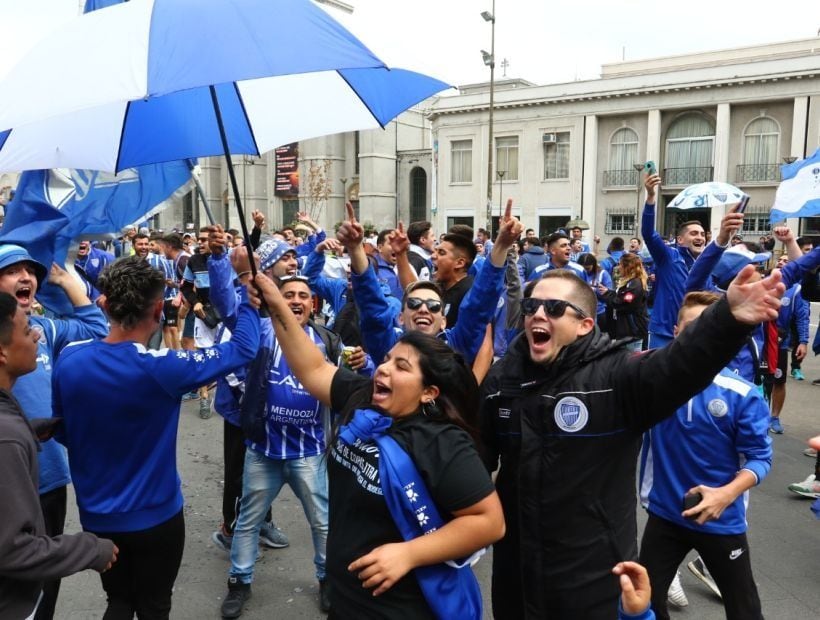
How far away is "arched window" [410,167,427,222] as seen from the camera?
48750 mm

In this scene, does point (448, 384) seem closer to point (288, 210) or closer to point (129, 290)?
point (129, 290)

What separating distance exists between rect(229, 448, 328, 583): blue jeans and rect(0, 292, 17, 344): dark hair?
6.10 feet

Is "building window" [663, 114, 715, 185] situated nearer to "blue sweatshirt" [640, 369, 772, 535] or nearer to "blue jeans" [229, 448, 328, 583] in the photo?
"blue sweatshirt" [640, 369, 772, 535]

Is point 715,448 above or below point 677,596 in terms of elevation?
above

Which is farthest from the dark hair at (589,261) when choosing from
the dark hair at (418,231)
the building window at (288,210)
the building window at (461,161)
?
the building window at (288,210)

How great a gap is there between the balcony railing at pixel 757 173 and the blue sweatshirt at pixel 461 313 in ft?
105

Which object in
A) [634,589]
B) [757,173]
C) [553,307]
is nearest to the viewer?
[634,589]

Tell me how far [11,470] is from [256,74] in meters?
1.38

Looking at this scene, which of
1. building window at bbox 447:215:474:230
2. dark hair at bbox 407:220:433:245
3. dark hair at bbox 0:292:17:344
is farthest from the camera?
building window at bbox 447:215:474:230

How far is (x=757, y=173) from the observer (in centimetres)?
3175

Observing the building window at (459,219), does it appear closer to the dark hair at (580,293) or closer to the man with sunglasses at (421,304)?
the man with sunglasses at (421,304)

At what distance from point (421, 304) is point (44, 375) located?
180cm

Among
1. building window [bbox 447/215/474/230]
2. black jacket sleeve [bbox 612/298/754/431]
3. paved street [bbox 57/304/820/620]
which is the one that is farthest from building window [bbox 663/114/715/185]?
black jacket sleeve [bbox 612/298/754/431]

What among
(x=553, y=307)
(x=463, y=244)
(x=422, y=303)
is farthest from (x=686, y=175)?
(x=553, y=307)
